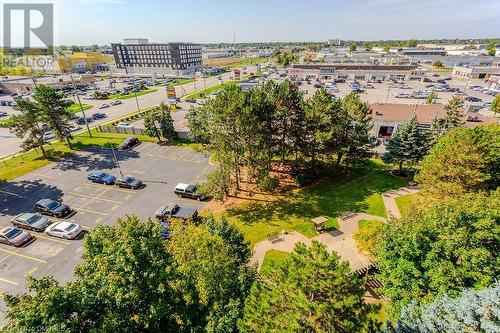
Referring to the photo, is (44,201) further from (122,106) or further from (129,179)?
(122,106)

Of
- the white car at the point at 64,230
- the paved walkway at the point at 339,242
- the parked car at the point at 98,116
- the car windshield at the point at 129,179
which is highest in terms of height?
the parked car at the point at 98,116

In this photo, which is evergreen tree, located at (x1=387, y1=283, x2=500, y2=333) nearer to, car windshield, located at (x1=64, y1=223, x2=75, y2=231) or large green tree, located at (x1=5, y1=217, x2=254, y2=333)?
large green tree, located at (x1=5, y1=217, x2=254, y2=333)

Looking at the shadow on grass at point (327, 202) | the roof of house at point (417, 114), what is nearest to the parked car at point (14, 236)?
the shadow on grass at point (327, 202)

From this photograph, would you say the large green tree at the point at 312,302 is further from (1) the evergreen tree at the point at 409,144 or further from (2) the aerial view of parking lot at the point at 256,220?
(1) the evergreen tree at the point at 409,144

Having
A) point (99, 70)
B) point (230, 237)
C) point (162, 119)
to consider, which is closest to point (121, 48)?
point (99, 70)

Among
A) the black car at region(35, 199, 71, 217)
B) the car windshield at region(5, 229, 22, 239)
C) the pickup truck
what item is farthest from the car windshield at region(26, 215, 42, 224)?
the pickup truck

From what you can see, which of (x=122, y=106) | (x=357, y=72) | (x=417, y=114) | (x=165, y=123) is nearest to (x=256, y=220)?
(x=165, y=123)
